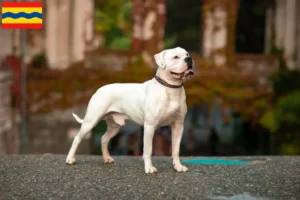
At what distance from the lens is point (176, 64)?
9383mm

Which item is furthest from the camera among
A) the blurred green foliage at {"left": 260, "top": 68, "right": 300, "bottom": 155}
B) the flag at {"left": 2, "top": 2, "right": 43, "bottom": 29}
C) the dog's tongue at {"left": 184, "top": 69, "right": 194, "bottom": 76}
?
the blurred green foliage at {"left": 260, "top": 68, "right": 300, "bottom": 155}

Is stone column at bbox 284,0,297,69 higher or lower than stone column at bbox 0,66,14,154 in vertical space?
higher

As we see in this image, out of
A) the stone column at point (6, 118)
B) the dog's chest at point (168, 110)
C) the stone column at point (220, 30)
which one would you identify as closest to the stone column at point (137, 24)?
the stone column at point (220, 30)

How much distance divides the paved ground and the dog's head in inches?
57.3

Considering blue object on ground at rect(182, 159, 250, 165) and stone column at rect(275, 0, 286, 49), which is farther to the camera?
stone column at rect(275, 0, 286, 49)

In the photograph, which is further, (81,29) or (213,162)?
(81,29)

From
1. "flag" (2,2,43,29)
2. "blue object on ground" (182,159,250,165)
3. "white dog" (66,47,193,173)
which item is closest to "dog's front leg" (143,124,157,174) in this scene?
"white dog" (66,47,193,173)

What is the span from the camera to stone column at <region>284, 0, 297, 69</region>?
24047 mm

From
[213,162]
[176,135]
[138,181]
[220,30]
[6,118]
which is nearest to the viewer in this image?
[138,181]

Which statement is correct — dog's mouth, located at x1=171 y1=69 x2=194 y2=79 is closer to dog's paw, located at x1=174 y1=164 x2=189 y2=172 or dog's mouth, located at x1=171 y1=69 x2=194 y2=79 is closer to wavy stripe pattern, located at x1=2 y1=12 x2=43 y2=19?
dog's paw, located at x1=174 y1=164 x2=189 y2=172

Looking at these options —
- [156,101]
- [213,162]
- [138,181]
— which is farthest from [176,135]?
[213,162]

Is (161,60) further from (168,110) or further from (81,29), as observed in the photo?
(81,29)

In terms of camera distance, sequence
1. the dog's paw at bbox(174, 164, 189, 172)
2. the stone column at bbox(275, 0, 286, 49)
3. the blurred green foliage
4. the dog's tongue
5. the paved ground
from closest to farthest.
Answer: the paved ground
the dog's tongue
the dog's paw at bbox(174, 164, 189, 172)
the blurred green foliage
the stone column at bbox(275, 0, 286, 49)

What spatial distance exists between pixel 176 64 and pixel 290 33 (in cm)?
Answer: 1566
